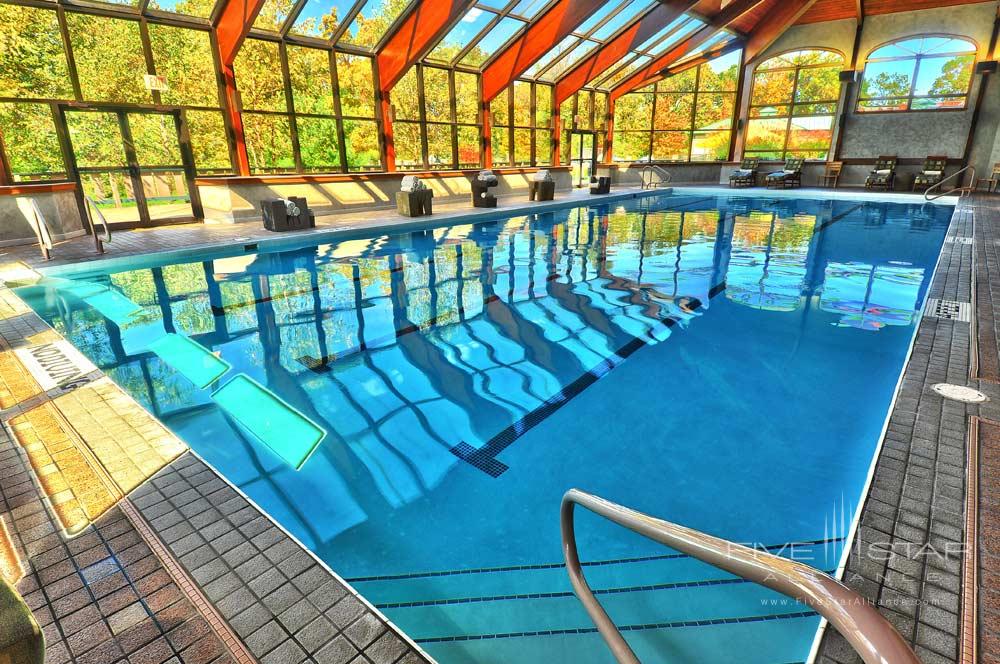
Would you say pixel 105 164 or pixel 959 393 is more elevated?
pixel 105 164

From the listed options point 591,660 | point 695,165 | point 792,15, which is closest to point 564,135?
point 695,165

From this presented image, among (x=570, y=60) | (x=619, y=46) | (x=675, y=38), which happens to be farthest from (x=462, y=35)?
(x=675, y=38)

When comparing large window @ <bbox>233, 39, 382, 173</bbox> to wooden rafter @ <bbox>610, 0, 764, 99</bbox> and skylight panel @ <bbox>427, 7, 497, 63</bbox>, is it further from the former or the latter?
wooden rafter @ <bbox>610, 0, 764, 99</bbox>

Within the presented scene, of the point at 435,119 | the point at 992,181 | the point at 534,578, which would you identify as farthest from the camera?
the point at 992,181

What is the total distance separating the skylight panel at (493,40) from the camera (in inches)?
464

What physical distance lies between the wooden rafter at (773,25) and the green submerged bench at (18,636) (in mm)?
19127

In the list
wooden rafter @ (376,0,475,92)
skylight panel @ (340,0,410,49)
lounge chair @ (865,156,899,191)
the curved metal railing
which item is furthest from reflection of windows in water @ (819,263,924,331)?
the curved metal railing

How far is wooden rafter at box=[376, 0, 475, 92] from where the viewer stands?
9.81 metres

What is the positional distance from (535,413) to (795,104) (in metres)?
18.5

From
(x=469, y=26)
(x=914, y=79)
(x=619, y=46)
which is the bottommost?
(x=914, y=79)

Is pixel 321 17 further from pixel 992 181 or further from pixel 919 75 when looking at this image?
pixel 992 181

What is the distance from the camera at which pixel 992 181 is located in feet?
46.6

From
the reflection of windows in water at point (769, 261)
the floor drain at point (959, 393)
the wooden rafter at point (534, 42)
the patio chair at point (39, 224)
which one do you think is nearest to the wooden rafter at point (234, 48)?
the patio chair at point (39, 224)

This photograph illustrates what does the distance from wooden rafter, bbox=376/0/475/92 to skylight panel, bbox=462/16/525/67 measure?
6.75 feet
